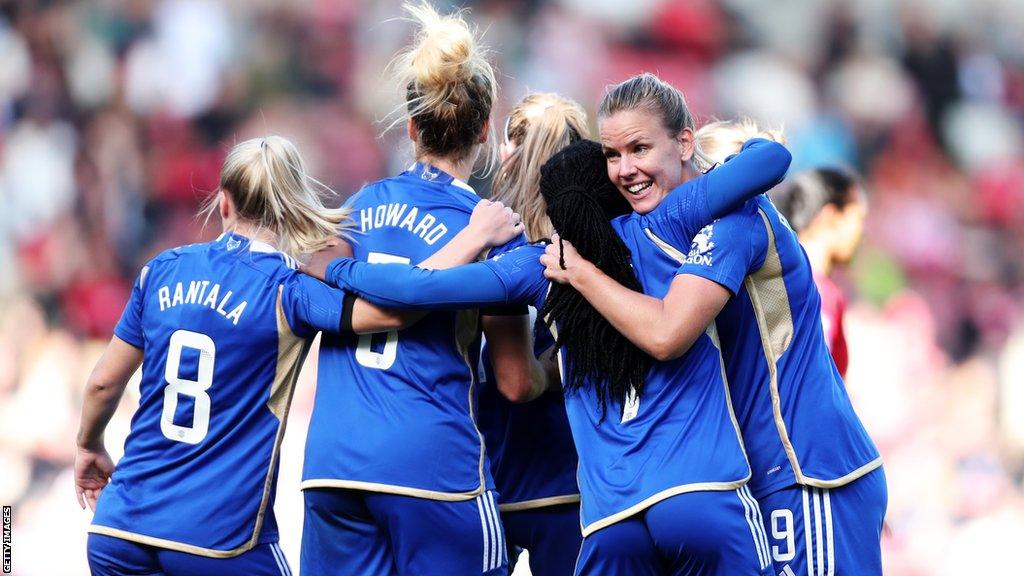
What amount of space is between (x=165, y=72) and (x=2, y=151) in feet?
3.90

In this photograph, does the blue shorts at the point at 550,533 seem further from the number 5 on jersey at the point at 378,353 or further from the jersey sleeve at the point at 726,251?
the jersey sleeve at the point at 726,251

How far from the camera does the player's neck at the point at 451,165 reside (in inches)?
135

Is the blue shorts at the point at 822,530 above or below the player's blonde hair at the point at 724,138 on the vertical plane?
below

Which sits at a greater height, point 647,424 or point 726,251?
point 726,251

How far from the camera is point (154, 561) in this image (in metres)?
3.26

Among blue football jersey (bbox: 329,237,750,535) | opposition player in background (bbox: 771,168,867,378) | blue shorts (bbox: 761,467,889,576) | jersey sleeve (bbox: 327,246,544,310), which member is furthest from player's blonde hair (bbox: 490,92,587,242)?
opposition player in background (bbox: 771,168,867,378)

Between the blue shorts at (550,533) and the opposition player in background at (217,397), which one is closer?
the opposition player in background at (217,397)

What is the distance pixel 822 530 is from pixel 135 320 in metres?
1.87

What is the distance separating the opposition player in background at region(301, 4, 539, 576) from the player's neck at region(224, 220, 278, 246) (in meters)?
A: 0.24

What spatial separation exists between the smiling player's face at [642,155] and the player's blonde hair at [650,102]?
0.04 feet

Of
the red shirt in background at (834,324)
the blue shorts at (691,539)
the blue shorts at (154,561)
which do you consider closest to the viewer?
the blue shorts at (691,539)

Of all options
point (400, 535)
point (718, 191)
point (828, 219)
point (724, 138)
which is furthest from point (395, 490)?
point (828, 219)

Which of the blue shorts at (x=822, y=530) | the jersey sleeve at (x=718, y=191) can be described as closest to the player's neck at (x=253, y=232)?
the jersey sleeve at (x=718, y=191)

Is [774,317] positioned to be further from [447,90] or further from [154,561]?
[154,561]
